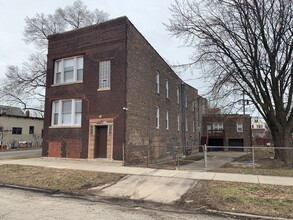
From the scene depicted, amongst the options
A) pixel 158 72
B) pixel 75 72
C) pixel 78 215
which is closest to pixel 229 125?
pixel 158 72

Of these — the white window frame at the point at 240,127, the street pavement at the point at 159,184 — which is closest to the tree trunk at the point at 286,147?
the street pavement at the point at 159,184

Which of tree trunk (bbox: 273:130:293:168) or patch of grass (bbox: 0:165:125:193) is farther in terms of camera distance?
tree trunk (bbox: 273:130:293:168)

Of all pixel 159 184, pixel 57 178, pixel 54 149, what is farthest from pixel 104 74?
pixel 159 184

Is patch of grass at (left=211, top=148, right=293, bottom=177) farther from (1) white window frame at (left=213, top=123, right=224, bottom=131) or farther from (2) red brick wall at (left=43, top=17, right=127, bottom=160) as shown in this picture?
(1) white window frame at (left=213, top=123, right=224, bottom=131)

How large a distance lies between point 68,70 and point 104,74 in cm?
348

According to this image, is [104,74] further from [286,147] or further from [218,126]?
[218,126]

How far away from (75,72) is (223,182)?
13383 mm

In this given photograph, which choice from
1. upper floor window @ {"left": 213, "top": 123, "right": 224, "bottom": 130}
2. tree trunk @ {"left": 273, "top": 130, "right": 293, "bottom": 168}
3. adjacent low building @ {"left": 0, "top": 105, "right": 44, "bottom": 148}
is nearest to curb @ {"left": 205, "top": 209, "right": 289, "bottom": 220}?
tree trunk @ {"left": 273, "top": 130, "right": 293, "bottom": 168}

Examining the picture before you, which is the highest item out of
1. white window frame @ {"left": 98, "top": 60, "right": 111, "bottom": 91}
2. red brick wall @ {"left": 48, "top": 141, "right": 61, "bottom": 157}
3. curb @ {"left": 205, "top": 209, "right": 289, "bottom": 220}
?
white window frame @ {"left": 98, "top": 60, "right": 111, "bottom": 91}

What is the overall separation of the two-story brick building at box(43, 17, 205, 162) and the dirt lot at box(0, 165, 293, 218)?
16.1ft

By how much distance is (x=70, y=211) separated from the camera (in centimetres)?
734

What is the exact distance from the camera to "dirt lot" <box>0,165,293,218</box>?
7770 millimetres

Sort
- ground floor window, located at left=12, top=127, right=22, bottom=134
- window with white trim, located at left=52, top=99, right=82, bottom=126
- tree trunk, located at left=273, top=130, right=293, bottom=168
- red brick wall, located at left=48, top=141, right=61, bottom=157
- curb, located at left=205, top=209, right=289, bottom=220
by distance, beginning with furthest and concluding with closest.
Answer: ground floor window, located at left=12, top=127, right=22, bottom=134, red brick wall, located at left=48, top=141, right=61, bottom=157, window with white trim, located at left=52, top=99, right=82, bottom=126, tree trunk, located at left=273, top=130, right=293, bottom=168, curb, located at left=205, top=209, right=289, bottom=220

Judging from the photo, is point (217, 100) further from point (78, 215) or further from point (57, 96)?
point (78, 215)
